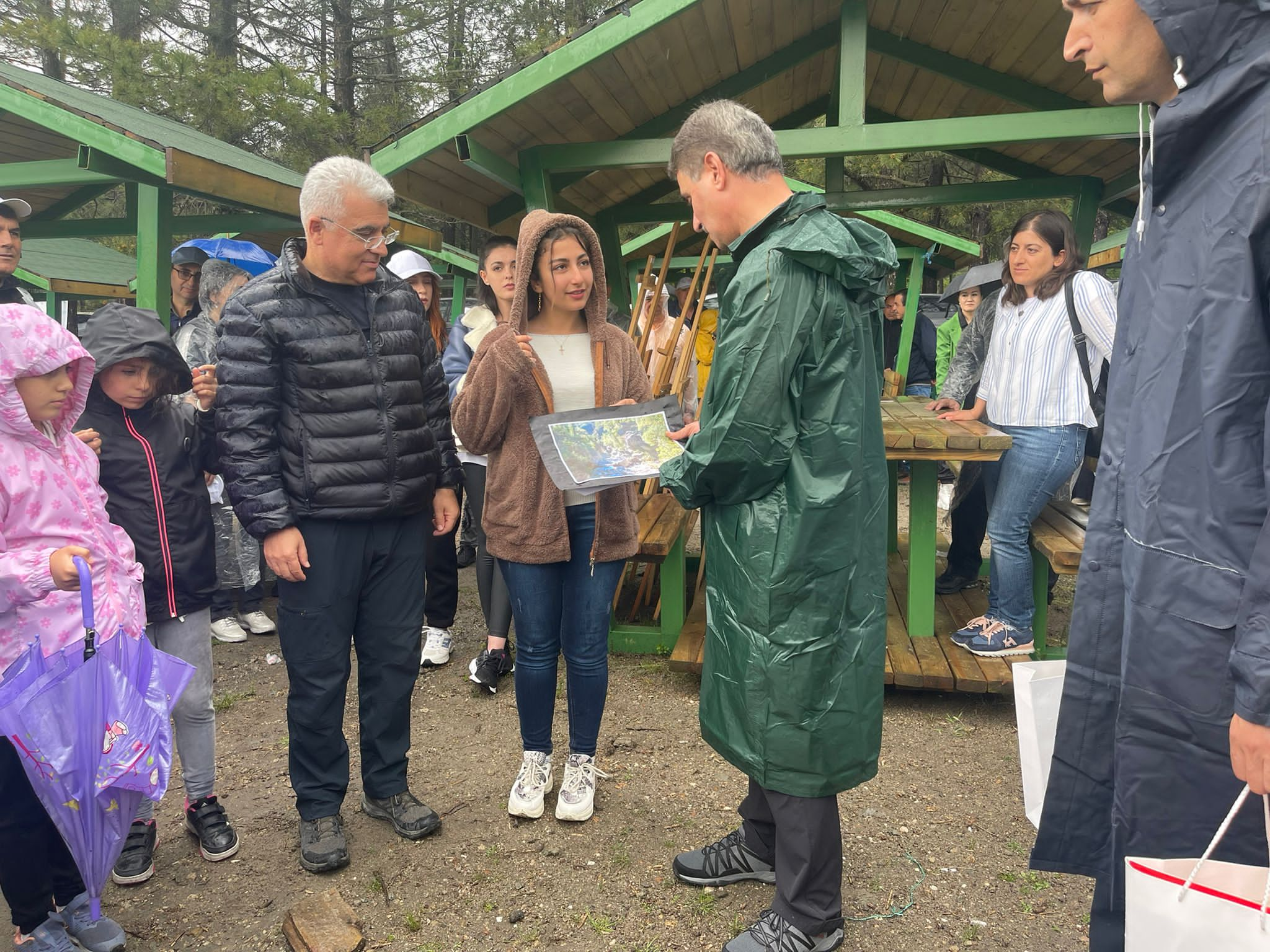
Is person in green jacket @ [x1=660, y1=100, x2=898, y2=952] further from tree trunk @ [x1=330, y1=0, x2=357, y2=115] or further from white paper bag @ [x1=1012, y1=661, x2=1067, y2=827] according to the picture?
tree trunk @ [x1=330, y1=0, x2=357, y2=115]

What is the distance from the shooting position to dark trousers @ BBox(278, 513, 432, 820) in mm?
2645

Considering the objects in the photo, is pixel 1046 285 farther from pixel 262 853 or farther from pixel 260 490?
pixel 262 853

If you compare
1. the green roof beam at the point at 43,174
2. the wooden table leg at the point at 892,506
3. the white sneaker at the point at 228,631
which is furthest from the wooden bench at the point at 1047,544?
the green roof beam at the point at 43,174

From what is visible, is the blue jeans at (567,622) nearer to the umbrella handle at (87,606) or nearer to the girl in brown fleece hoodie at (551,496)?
the girl in brown fleece hoodie at (551,496)

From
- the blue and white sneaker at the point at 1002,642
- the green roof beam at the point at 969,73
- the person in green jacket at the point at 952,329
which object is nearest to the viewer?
the blue and white sneaker at the point at 1002,642

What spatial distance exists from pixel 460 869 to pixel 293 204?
4480mm

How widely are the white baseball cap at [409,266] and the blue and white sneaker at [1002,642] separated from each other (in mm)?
3482

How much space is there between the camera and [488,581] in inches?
166

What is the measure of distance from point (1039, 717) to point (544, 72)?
3621 millimetres

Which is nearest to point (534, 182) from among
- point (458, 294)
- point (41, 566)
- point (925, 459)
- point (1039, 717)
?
point (925, 459)

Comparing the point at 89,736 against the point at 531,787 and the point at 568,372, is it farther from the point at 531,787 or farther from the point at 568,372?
the point at 568,372

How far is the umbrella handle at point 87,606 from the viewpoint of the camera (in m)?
2.01

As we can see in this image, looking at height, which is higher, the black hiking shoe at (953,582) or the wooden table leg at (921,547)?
the wooden table leg at (921,547)

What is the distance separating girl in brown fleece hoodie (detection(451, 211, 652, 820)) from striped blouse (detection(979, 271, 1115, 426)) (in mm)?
1962
